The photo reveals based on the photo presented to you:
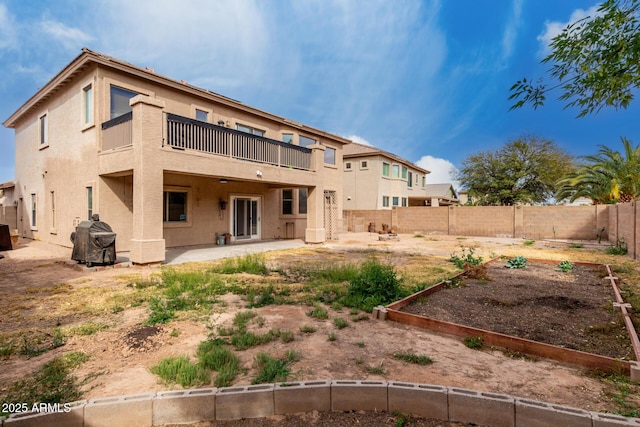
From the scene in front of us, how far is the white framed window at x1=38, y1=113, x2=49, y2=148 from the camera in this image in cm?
1591

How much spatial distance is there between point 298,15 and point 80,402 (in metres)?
11.9

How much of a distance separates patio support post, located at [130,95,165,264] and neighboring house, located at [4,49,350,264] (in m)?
0.03

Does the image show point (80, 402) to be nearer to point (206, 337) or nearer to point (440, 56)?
point (206, 337)

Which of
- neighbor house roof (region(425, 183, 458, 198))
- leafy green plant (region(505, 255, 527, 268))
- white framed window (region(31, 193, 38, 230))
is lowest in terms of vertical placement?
leafy green plant (region(505, 255, 527, 268))

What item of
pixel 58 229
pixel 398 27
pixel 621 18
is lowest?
pixel 58 229

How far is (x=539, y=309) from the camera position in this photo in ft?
18.2

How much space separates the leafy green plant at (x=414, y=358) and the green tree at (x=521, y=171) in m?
32.4

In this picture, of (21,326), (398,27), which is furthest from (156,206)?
(398,27)

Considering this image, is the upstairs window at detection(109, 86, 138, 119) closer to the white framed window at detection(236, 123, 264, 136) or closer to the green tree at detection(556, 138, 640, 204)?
the white framed window at detection(236, 123, 264, 136)

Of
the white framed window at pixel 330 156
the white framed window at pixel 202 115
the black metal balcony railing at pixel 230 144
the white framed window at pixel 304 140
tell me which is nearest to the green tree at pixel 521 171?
the white framed window at pixel 330 156

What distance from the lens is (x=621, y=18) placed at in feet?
13.0

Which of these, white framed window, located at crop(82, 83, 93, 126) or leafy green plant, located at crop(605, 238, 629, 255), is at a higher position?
white framed window, located at crop(82, 83, 93, 126)

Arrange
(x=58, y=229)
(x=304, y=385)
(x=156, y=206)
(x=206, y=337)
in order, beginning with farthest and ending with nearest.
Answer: (x=58, y=229), (x=156, y=206), (x=206, y=337), (x=304, y=385)

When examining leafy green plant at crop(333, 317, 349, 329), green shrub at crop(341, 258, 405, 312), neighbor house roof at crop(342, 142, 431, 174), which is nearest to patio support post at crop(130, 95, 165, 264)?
green shrub at crop(341, 258, 405, 312)
